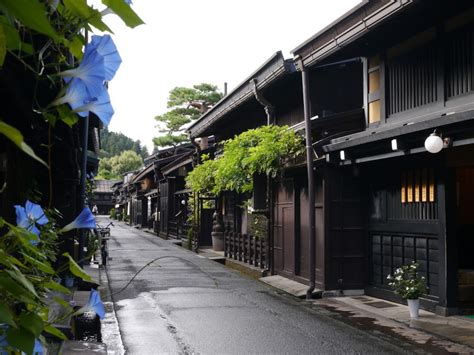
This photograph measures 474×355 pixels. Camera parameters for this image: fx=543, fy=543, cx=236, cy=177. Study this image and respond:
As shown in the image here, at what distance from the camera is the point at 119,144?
160 metres

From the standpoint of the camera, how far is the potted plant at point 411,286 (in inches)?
412

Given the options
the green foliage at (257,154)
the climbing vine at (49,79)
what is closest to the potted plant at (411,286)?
the green foliage at (257,154)

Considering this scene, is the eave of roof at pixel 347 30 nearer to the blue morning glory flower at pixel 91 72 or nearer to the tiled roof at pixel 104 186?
the blue morning glory flower at pixel 91 72

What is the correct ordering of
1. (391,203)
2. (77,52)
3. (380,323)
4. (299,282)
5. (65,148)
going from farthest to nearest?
(299,282) → (391,203) → (380,323) → (65,148) → (77,52)

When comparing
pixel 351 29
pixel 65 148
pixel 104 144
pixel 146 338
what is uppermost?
pixel 104 144

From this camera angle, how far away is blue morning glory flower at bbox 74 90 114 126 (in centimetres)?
123

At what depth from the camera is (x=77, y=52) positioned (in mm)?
1258

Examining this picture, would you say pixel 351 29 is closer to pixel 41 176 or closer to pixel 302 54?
pixel 302 54

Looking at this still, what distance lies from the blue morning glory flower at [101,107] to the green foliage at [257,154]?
531 inches

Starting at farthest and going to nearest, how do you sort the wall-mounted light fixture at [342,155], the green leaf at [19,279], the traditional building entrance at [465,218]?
the wall-mounted light fixture at [342,155], the traditional building entrance at [465,218], the green leaf at [19,279]

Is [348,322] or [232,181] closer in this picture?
[348,322]

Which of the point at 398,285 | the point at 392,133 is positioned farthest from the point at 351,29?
the point at 398,285

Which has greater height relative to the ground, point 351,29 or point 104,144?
point 104,144

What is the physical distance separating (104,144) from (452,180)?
152 meters
